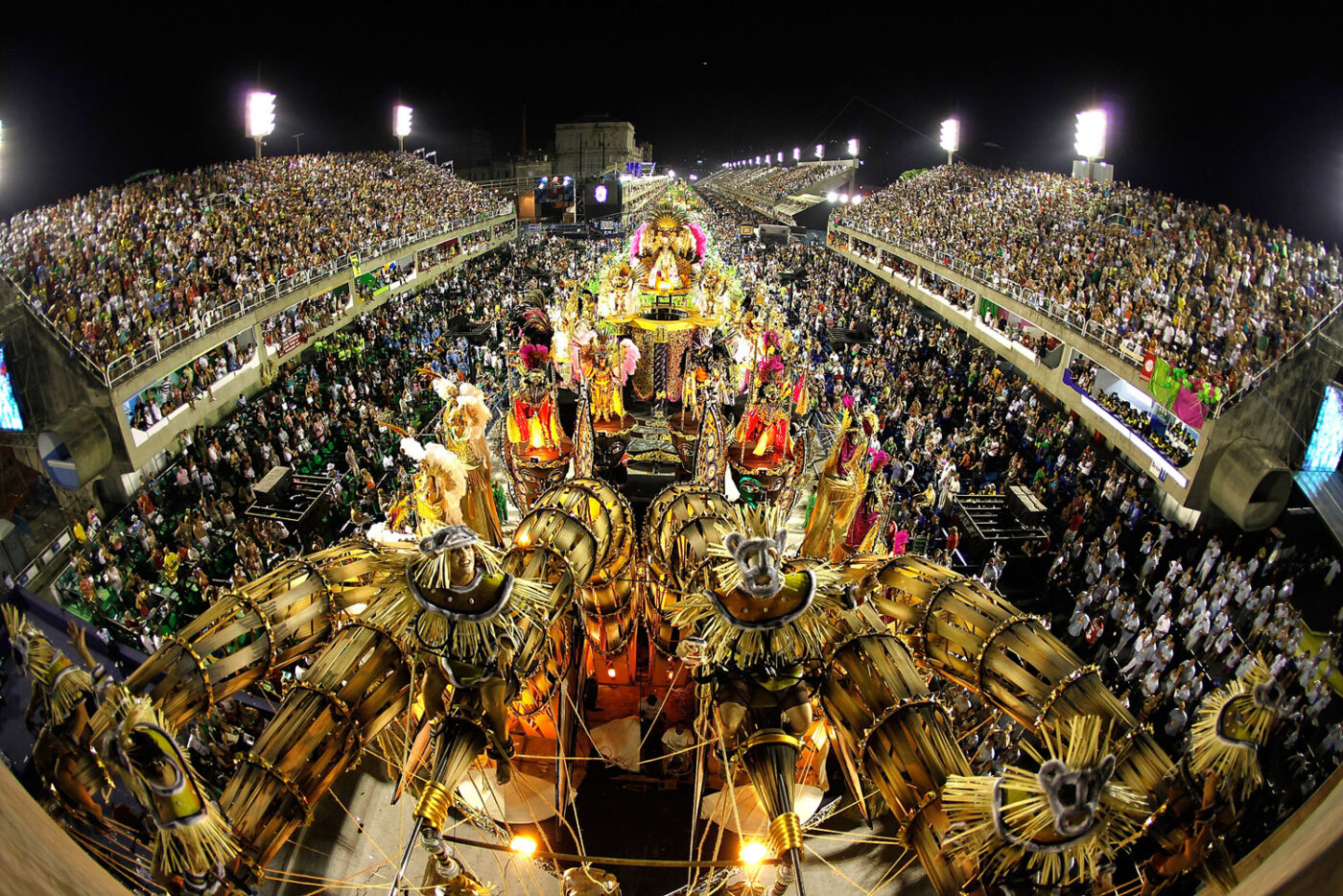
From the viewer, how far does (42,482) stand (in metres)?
10.8

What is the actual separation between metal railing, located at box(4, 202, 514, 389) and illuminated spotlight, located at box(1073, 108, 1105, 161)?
33.1m

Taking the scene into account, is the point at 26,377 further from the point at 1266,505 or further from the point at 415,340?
the point at 1266,505

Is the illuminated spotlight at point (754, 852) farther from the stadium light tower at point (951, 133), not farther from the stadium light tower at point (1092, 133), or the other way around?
the stadium light tower at point (951, 133)

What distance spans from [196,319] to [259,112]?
19260 millimetres

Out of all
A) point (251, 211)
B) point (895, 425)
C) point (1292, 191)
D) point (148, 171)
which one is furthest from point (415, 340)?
point (1292, 191)

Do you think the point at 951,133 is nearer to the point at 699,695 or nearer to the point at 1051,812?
the point at 699,695

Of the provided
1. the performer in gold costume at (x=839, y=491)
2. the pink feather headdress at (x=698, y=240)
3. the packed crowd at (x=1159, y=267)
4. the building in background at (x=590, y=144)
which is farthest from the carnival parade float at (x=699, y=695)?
the building in background at (x=590, y=144)

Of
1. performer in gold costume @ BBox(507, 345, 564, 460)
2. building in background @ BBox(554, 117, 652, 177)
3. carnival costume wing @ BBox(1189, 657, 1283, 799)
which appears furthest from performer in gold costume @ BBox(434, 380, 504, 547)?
building in background @ BBox(554, 117, 652, 177)

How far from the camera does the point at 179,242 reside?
2016 cm

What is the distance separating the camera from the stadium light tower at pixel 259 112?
29094mm

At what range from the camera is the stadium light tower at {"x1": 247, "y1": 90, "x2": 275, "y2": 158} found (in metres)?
29.1

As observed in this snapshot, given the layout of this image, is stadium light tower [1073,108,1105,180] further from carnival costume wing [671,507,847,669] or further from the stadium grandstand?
carnival costume wing [671,507,847,669]

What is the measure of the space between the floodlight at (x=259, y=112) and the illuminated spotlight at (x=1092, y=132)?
37936 mm

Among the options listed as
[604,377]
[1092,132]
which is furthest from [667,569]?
[1092,132]
